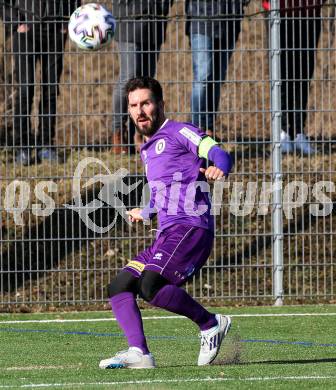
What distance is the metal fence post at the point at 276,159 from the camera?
11391mm

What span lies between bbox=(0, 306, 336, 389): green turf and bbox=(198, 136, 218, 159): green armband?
4.24ft

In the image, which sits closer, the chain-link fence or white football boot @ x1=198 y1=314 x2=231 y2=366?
white football boot @ x1=198 y1=314 x2=231 y2=366

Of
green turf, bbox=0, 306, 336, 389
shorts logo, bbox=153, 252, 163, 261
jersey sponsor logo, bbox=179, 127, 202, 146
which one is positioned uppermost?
jersey sponsor logo, bbox=179, 127, 202, 146

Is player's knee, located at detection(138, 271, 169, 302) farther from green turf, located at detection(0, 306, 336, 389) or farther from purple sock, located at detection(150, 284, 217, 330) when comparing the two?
green turf, located at detection(0, 306, 336, 389)

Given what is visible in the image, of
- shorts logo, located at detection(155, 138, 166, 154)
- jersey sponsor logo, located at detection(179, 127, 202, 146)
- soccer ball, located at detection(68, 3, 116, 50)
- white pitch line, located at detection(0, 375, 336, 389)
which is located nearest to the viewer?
white pitch line, located at detection(0, 375, 336, 389)

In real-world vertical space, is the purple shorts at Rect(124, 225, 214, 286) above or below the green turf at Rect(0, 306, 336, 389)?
above

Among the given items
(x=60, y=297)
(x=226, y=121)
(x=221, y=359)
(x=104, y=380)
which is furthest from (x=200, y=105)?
(x=104, y=380)

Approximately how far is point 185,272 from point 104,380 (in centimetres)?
103

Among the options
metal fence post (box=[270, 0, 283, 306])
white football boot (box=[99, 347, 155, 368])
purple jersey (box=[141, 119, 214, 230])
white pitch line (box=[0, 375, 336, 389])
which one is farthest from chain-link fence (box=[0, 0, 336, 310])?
white pitch line (box=[0, 375, 336, 389])

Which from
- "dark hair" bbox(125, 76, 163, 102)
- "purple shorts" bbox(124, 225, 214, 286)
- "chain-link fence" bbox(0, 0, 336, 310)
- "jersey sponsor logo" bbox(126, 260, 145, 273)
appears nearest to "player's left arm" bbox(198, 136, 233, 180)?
"purple shorts" bbox(124, 225, 214, 286)

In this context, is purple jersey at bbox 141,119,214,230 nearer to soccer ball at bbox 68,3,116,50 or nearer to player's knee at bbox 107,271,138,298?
player's knee at bbox 107,271,138,298

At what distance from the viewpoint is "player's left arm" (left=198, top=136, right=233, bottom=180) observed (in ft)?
20.3

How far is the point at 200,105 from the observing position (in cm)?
1161

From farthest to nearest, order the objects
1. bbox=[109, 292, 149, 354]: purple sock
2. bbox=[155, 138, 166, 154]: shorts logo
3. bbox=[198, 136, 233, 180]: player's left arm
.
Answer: bbox=[155, 138, 166, 154]: shorts logo < bbox=[109, 292, 149, 354]: purple sock < bbox=[198, 136, 233, 180]: player's left arm
